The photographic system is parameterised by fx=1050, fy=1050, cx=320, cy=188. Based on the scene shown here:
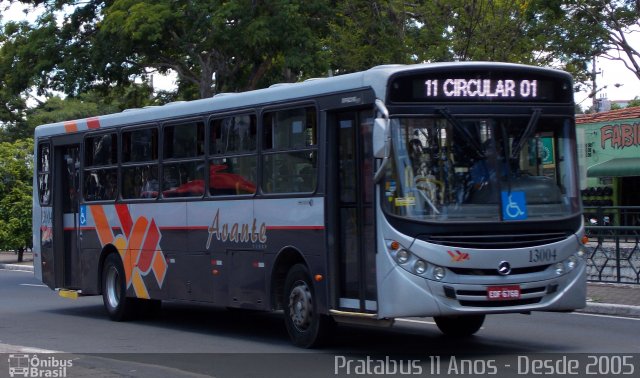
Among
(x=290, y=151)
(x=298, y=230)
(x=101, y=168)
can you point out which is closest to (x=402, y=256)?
(x=298, y=230)

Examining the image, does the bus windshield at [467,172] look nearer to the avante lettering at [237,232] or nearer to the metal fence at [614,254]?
the avante lettering at [237,232]

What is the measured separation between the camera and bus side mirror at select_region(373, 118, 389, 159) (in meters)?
10.9

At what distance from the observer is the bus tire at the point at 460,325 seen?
13.5m

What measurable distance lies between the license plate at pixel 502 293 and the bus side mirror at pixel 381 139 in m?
1.86

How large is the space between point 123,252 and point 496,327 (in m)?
6.09

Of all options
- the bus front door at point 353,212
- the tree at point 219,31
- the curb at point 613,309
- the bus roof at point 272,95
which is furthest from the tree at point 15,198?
the bus front door at point 353,212

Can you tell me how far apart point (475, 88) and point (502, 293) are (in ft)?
7.48

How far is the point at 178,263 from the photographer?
50.5 ft

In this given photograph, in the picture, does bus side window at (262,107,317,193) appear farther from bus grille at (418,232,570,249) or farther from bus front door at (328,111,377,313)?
bus grille at (418,232,570,249)

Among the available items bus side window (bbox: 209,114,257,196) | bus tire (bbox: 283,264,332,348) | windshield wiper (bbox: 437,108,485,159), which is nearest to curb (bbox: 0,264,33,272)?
bus side window (bbox: 209,114,257,196)

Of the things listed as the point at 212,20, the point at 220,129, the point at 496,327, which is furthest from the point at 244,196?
the point at 212,20

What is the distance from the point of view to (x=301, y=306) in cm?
1283

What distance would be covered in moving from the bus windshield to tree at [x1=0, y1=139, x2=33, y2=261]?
81.1ft

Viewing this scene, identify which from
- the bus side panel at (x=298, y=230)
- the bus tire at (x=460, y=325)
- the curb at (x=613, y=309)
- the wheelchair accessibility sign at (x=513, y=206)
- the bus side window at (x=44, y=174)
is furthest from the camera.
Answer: the bus side window at (x=44, y=174)
